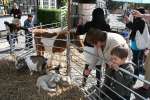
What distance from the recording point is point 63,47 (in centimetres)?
820

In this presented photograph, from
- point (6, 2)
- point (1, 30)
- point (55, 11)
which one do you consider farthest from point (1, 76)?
point (55, 11)

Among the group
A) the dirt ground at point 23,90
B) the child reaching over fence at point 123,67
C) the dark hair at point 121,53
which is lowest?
the dirt ground at point 23,90

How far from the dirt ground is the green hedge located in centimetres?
1552

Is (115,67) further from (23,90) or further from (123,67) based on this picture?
(23,90)

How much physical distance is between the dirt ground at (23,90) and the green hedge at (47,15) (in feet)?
50.9

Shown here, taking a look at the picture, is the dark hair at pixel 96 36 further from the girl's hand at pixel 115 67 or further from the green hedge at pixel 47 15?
the green hedge at pixel 47 15

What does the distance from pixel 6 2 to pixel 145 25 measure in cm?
1249

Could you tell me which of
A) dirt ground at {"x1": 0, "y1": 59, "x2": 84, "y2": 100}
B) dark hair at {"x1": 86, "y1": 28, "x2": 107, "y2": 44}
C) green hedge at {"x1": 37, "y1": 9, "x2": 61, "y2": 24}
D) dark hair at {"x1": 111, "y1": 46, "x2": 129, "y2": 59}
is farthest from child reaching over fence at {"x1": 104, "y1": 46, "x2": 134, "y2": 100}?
green hedge at {"x1": 37, "y1": 9, "x2": 61, "y2": 24}

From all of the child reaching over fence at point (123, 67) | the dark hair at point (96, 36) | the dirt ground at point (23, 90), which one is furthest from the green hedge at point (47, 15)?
the child reaching over fence at point (123, 67)

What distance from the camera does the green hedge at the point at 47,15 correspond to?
22692 mm

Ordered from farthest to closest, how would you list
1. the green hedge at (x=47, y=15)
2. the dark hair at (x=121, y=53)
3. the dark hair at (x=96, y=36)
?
the green hedge at (x=47, y=15) → the dark hair at (x=96, y=36) → the dark hair at (x=121, y=53)

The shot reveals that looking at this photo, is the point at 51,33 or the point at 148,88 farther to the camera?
the point at 51,33

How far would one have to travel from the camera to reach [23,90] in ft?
20.2

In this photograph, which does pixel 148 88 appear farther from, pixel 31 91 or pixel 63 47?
pixel 63 47
